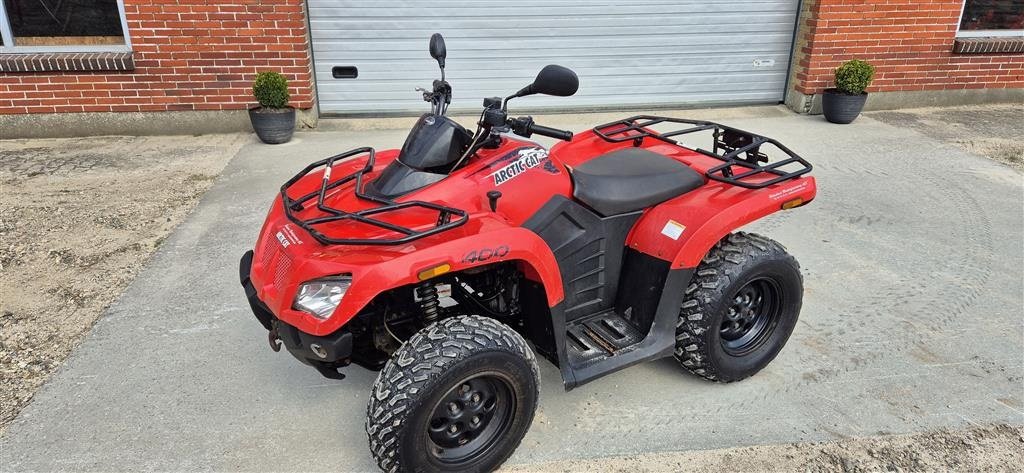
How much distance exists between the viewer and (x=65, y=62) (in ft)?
21.2

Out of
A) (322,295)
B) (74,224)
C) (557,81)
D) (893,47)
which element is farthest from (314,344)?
(893,47)

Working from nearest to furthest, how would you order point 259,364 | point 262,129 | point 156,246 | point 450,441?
point 450,441 → point 259,364 → point 156,246 → point 262,129

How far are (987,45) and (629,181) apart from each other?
23.6 feet

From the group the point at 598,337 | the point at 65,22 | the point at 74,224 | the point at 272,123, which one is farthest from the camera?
the point at 65,22

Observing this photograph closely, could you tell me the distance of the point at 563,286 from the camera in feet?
8.97

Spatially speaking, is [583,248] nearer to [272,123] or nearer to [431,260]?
[431,260]

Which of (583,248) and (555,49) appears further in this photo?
(555,49)

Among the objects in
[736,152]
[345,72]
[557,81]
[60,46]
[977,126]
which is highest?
[557,81]

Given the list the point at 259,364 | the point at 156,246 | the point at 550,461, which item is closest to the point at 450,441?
the point at 550,461

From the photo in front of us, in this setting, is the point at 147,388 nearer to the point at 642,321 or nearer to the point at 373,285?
the point at 373,285

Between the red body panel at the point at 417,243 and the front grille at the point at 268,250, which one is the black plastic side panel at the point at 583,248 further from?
the front grille at the point at 268,250

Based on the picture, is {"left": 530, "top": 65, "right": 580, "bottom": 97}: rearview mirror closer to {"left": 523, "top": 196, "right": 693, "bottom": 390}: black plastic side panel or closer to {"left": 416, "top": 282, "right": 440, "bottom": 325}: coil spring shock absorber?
{"left": 523, "top": 196, "right": 693, "bottom": 390}: black plastic side panel

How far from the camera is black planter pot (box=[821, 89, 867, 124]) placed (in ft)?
23.8

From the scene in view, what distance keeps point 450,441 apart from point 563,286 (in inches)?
28.4
